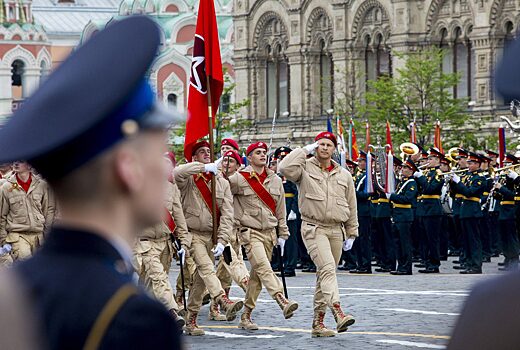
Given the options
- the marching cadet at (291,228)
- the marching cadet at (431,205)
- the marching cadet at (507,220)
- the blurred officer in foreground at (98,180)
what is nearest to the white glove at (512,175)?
the marching cadet at (507,220)

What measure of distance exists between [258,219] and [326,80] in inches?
1501

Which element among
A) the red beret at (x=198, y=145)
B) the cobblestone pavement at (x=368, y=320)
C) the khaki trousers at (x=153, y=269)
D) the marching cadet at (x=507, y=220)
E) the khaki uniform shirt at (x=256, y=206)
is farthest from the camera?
the marching cadet at (x=507, y=220)

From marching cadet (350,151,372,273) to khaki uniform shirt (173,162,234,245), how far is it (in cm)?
894

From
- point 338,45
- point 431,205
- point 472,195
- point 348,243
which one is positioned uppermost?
point 338,45

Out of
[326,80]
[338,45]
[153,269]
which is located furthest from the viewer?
[326,80]

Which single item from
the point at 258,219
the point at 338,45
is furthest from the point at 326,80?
the point at 258,219

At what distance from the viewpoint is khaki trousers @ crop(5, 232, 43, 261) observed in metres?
15.7

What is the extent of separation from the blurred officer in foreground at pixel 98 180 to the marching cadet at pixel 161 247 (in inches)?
430

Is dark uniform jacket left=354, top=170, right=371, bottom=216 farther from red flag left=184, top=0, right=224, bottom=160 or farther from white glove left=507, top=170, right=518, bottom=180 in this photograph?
red flag left=184, top=0, right=224, bottom=160

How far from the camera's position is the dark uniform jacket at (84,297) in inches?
106

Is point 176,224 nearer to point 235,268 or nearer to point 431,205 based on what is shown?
point 235,268

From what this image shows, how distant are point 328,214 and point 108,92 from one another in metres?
10.8

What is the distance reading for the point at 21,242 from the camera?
15758 mm

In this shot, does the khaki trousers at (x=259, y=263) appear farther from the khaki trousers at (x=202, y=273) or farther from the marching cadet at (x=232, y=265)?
the marching cadet at (x=232, y=265)
